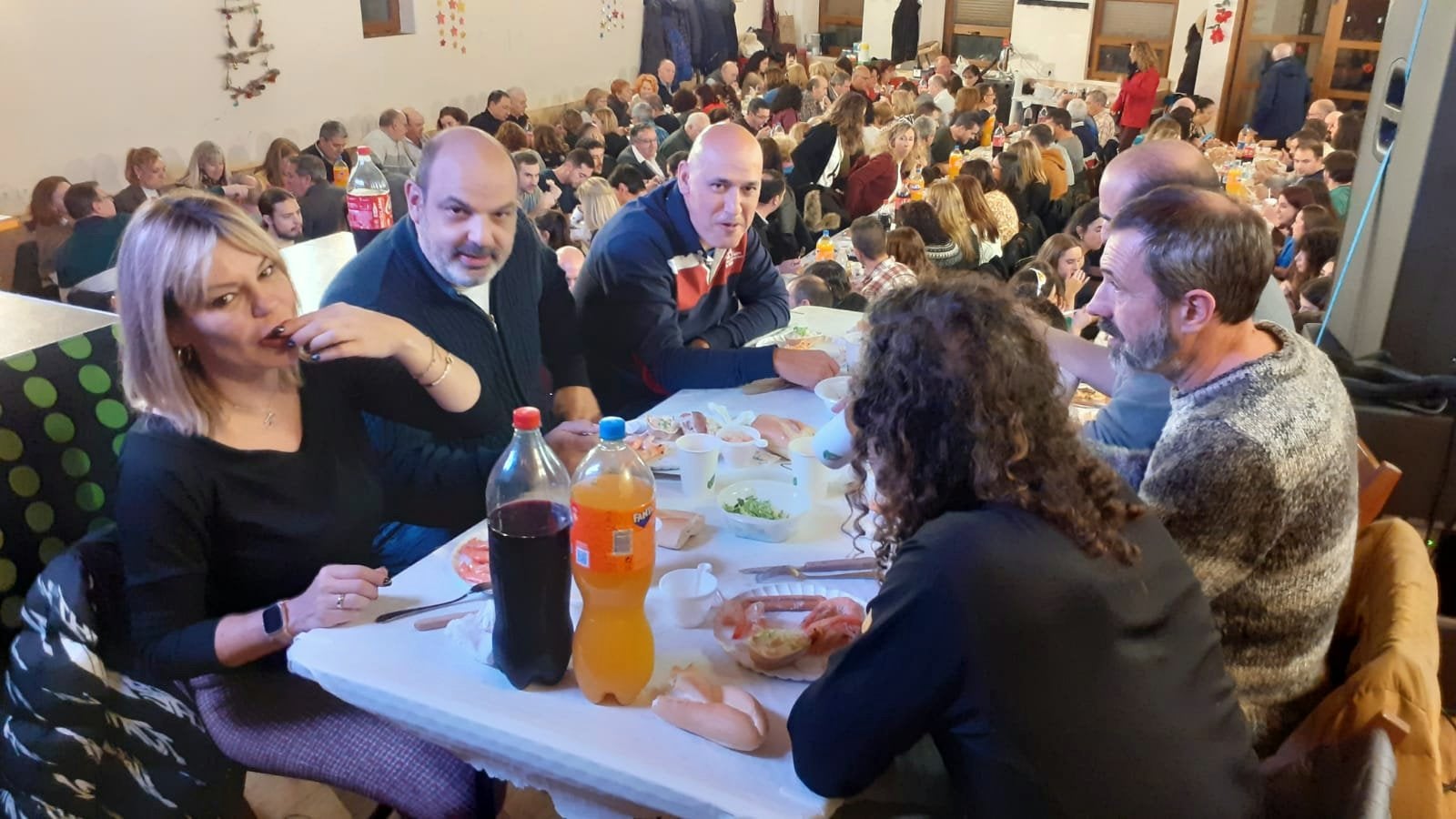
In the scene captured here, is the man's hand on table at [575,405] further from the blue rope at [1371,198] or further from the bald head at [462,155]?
the blue rope at [1371,198]

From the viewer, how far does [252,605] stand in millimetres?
1754

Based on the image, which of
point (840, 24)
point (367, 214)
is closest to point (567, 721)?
point (367, 214)

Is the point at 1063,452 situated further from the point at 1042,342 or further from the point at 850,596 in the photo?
the point at 850,596

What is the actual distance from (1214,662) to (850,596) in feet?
1.68

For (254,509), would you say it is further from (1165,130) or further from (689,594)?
(1165,130)

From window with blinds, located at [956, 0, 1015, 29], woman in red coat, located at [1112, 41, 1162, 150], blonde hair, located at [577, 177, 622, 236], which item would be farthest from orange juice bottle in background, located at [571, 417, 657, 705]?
window with blinds, located at [956, 0, 1015, 29]

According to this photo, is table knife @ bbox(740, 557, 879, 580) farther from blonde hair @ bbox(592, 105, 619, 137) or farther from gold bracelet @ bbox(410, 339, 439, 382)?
blonde hair @ bbox(592, 105, 619, 137)

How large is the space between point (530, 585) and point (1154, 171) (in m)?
1.95

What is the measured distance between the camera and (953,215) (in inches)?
183

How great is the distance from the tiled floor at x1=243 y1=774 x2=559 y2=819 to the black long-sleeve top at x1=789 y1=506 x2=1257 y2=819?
4.00 feet

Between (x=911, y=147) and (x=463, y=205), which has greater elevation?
(x=463, y=205)

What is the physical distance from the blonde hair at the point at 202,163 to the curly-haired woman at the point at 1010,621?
18.1 feet

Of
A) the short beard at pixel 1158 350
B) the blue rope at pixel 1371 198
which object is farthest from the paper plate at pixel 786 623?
the blue rope at pixel 1371 198

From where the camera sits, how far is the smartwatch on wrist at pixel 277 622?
1.57 meters
